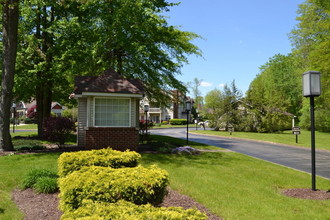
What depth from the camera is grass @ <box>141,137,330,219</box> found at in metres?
6.23

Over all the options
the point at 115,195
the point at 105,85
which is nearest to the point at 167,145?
the point at 105,85

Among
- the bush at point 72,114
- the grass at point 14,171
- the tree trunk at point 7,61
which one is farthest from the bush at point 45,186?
the bush at point 72,114

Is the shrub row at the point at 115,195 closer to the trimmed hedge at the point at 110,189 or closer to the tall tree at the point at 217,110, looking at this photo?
the trimmed hedge at the point at 110,189

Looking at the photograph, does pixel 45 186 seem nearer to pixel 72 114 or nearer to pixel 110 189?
pixel 110 189

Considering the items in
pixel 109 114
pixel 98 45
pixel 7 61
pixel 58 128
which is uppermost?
pixel 98 45

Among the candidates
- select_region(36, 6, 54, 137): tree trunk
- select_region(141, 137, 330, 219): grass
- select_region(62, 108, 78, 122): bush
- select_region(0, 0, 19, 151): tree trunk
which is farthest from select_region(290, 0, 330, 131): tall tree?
select_region(62, 108, 78, 122): bush

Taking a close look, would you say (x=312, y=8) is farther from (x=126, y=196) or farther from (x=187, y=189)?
(x=126, y=196)

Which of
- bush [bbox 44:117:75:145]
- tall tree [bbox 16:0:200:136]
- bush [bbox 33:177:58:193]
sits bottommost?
bush [bbox 33:177:58:193]

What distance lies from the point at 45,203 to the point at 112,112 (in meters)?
8.51

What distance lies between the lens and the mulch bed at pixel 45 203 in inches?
231

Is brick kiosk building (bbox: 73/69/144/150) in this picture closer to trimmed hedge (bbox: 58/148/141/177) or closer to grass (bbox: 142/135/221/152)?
grass (bbox: 142/135/221/152)

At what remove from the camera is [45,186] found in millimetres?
7324

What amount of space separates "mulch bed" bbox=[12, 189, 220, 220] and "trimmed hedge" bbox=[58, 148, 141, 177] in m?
0.74

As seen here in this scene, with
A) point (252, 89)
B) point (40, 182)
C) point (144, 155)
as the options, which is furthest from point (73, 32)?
point (252, 89)
